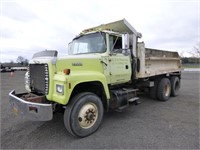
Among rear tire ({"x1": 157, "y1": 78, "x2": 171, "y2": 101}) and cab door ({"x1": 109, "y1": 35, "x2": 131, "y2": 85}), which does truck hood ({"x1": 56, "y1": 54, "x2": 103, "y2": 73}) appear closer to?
cab door ({"x1": 109, "y1": 35, "x2": 131, "y2": 85})

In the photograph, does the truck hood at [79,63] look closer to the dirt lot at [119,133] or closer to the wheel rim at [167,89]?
→ the dirt lot at [119,133]

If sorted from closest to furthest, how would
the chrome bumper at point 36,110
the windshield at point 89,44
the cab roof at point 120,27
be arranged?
1. the chrome bumper at point 36,110
2. the windshield at point 89,44
3. the cab roof at point 120,27

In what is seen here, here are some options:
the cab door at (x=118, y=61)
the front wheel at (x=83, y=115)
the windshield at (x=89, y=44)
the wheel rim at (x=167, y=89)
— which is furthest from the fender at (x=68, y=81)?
the wheel rim at (x=167, y=89)

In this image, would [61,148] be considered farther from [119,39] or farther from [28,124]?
[119,39]

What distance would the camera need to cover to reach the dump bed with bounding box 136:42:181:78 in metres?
4.98

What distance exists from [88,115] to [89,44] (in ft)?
6.55

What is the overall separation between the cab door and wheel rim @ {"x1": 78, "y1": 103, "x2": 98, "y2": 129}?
0.99m

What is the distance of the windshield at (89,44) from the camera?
4055 mm

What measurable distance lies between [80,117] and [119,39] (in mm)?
2423

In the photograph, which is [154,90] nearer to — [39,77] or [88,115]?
[88,115]

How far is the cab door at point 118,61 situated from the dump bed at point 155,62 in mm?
610

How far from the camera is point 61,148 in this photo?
115 inches

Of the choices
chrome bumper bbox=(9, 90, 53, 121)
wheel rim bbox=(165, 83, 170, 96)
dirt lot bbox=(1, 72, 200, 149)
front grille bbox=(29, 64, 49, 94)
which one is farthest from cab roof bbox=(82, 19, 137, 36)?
wheel rim bbox=(165, 83, 170, 96)

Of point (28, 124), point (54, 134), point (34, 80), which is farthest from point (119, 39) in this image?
point (28, 124)
